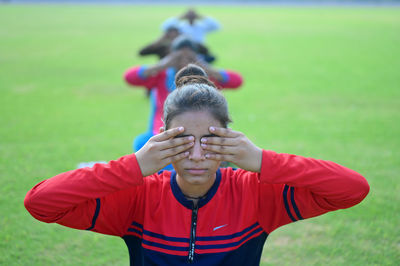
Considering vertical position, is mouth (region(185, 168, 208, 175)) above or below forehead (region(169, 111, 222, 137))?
below

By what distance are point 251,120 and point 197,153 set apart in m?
→ 5.06

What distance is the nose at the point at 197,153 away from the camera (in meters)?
1.86

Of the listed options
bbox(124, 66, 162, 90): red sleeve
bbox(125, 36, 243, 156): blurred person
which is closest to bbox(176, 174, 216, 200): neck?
bbox(125, 36, 243, 156): blurred person

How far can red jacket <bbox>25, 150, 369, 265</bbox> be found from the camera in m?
1.80

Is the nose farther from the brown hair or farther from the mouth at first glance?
the brown hair

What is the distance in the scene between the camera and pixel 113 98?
833 centimetres

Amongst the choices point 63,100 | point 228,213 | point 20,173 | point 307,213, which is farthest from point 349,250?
point 63,100

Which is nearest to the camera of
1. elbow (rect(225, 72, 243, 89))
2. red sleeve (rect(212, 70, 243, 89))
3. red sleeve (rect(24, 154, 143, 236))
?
red sleeve (rect(24, 154, 143, 236))

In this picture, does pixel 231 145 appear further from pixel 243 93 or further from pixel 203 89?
pixel 243 93

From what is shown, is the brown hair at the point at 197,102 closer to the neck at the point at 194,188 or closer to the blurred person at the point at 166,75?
the neck at the point at 194,188

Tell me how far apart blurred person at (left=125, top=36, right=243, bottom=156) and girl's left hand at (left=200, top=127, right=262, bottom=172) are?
201 cm

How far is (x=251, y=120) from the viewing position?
6.85 meters

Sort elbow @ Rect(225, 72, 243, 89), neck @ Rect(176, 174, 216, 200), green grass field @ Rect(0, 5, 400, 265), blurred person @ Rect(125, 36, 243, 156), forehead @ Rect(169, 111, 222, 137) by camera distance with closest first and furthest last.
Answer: forehead @ Rect(169, 111, 222, 137) → neck @ Rect(176, 174, 216, 200) → green grass field @ Rect(0, 5, 400, 265) → blurred person @ Rect(125, 36, 243, 156) → elbow @ Rect(225, 72, 243, 89)

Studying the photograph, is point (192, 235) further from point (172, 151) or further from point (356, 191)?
point (356, 191)
